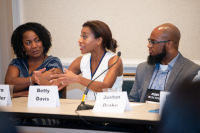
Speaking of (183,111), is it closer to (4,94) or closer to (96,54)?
(4,94)

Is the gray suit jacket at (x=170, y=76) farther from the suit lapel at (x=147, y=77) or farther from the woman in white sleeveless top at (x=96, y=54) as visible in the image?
the woman in white sleeveless top at (x=96, y=54)

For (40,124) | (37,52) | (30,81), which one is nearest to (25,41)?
(37,52)

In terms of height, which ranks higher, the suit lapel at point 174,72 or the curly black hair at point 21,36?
the curly black hair at point 21,36

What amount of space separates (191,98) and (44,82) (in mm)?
1943

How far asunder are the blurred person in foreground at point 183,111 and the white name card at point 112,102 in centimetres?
97

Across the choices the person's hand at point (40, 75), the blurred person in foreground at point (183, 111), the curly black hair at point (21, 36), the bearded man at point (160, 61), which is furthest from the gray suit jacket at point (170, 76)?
the blurred person in foreground at point (183, 111)

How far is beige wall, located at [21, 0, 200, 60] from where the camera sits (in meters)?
3.13

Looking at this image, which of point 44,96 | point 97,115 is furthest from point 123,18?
point 97,115

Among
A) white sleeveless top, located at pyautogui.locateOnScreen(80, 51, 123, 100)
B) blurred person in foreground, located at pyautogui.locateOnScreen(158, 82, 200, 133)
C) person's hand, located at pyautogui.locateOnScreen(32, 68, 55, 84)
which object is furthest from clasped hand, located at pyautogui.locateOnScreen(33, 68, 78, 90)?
blurred person in foreground, located at pyautogui.locateOnScreen(158, 82, 200, 133)

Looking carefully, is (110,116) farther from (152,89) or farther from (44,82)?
(44,82)

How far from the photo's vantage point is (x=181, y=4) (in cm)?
312

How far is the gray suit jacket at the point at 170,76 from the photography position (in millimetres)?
1979

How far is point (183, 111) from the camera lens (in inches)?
16.9

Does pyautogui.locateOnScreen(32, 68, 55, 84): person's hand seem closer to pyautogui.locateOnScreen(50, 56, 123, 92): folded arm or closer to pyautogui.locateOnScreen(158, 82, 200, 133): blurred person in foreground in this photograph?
pyautogui.locateOnScreen(50, 56, 123, 92): folded arm
